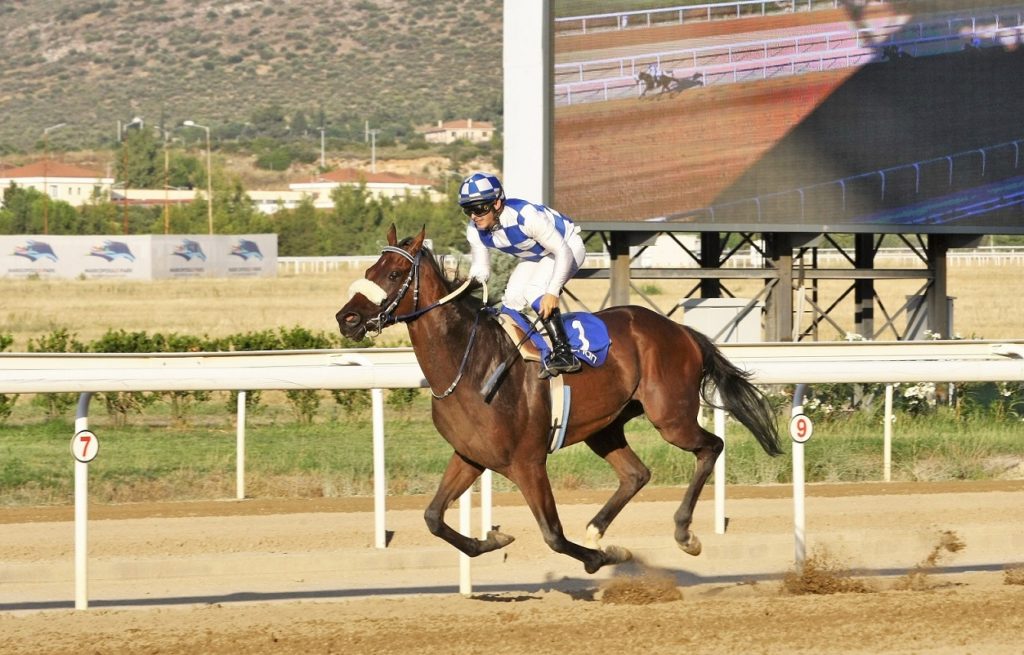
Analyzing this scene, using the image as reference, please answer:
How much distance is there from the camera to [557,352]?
6.21m

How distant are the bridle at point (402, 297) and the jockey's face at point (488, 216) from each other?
0.24 meters

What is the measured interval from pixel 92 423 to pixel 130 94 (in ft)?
379

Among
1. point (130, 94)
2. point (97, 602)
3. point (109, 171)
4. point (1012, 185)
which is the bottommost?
point (97, 602)

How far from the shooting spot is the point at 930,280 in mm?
17266

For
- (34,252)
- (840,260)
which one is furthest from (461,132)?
(34,252)

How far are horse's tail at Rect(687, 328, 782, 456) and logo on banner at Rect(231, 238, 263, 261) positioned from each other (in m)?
42.9

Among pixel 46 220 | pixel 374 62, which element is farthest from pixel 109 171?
pixel 46 220

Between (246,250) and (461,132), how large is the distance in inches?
2562

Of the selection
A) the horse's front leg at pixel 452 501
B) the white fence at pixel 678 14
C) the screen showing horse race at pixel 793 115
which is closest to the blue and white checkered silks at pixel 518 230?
the horse's front leg at pixel 452 501

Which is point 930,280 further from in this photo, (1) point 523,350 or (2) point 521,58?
(1) point 523,350

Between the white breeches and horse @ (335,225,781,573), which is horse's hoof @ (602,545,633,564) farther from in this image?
the white breeches

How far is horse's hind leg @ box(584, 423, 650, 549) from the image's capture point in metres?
6.49

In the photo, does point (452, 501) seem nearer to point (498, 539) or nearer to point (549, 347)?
point (498, 539)

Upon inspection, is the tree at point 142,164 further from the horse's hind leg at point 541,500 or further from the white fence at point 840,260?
the horse's hind leg at point 541,500
